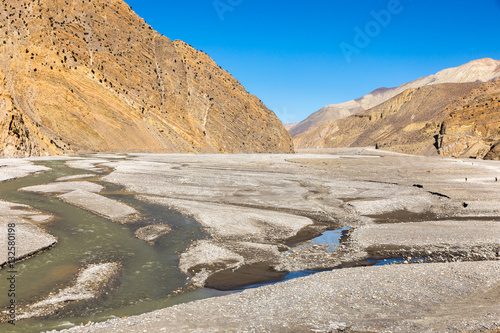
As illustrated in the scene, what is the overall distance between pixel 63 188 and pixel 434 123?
11324 cm

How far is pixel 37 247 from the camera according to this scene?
40.4 feet

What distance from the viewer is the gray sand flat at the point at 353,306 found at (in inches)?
295

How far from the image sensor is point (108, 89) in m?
66.8

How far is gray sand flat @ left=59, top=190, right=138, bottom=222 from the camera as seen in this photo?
1811 centimetres

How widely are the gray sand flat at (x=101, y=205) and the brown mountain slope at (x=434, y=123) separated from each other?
7705 centimetres

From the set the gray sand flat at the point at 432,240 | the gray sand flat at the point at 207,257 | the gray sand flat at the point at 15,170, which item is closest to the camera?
the gray sand flat at the point at 207,257

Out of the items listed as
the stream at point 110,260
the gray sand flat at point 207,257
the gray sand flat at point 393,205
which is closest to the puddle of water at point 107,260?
the stream at point 110,260

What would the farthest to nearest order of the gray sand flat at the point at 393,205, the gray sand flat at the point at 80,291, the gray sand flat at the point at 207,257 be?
the gray sand flat at the point at 393,205
the gray sand flat at the point at 207,257
the gray sand flat at the point at 80,291

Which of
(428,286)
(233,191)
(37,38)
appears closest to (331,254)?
(428,286)

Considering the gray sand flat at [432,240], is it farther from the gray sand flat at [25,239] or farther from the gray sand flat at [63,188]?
the gray sand flat at [63,188]

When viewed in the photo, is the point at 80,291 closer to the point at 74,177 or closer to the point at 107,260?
the point at 107,260

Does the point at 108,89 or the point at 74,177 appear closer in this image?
the point at 74,177

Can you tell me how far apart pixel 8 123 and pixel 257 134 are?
6248 centimetres

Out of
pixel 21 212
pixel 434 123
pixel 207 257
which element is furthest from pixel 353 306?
pixel 434 123
